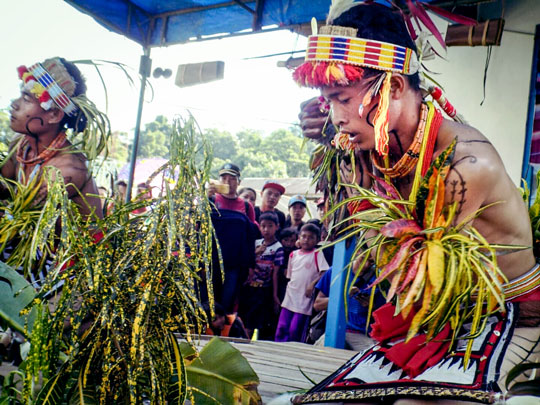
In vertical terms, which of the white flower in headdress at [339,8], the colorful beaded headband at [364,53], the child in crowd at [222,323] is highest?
the white flower in headdress at [339,8]

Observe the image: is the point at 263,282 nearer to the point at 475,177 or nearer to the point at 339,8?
the point at 339,8

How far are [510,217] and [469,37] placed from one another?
127 inches

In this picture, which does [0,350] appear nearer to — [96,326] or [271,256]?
[96,326]

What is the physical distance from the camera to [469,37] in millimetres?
4676

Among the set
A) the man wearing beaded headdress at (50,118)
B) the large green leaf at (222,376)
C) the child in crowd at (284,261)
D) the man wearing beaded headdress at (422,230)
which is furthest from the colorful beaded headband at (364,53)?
the child in crowd at (284,261)

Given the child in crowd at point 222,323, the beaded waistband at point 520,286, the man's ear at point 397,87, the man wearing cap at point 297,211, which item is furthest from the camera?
the man wearing cap at point 297,211

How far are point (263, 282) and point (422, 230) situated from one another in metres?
4.24

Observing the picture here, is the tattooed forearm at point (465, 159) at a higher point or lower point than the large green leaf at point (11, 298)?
higher

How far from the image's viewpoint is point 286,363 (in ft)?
11.1

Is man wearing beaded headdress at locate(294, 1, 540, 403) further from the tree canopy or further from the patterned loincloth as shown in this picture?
the tree canopy

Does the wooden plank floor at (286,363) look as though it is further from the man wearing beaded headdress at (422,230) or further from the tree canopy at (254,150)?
the tree canopy at (254,150)

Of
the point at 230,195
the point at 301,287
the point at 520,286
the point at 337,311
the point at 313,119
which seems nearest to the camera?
the point at 520,286

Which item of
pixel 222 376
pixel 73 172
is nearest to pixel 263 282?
pixel 73 172

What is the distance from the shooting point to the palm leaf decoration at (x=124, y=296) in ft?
5.07
